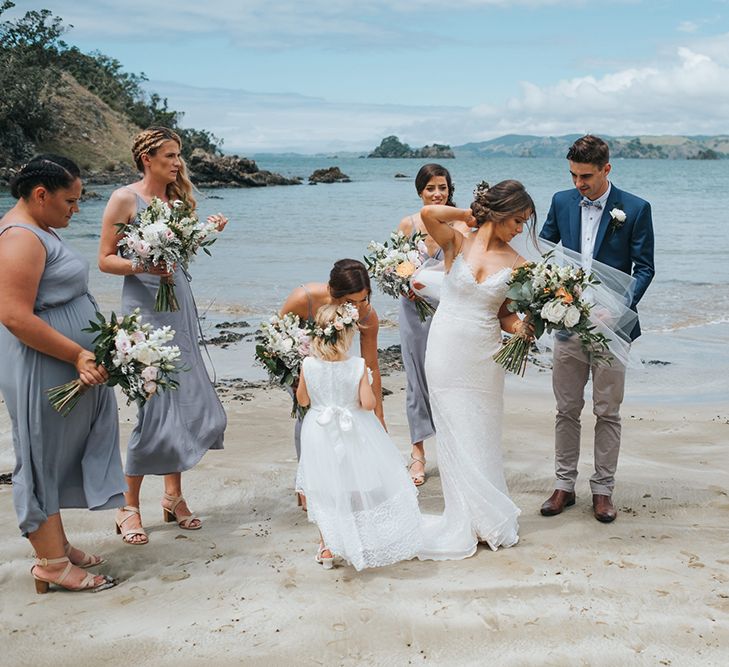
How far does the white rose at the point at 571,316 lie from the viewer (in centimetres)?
504

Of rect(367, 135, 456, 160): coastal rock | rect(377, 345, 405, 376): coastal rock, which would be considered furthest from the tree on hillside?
rect(367, 135, 456, 160): coastal rock

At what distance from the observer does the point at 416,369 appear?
702 centimetres

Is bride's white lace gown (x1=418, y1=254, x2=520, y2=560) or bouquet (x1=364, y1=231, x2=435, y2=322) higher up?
bouquet (x1=364, y1=231, x2=435, y2=322)

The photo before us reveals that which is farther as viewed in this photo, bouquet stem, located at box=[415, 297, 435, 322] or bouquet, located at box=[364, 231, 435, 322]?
bouquet stem, located at box=[415, 297, 435, 322]

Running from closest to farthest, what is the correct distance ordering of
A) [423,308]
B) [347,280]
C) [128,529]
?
[347,280]
[128,529]
[423,308]

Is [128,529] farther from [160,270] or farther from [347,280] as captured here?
[347,280]

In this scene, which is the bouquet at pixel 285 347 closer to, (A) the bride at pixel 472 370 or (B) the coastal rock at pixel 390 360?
(A) the bride at pixel 472 370

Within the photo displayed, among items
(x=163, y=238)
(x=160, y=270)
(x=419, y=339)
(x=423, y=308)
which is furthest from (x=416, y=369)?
(x=163, y=238)

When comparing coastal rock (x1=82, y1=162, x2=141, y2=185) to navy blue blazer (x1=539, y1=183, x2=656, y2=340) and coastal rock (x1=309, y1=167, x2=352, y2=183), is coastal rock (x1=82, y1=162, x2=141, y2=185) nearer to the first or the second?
coastal rock (x1=309, y1=167, x2=352, y2=183)

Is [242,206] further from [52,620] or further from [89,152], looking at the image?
[52,620]

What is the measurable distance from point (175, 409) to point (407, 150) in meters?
190

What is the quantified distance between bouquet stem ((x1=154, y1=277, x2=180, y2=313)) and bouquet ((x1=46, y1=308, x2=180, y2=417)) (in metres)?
0.71

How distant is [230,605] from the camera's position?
14.9ft

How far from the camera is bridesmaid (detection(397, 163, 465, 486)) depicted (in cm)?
686
